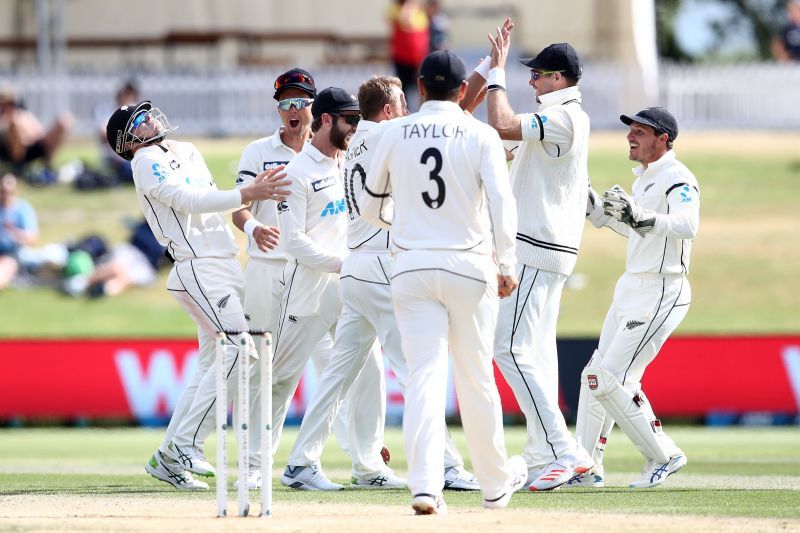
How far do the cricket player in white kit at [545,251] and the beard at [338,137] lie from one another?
1.14 metres

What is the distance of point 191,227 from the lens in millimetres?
9461

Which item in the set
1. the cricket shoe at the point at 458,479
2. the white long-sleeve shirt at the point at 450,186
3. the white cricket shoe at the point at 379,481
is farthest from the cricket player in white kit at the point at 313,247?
the white long-sleeve shirt at the point at 450,186

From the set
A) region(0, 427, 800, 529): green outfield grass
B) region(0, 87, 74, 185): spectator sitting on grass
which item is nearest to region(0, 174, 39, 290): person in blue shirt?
region(0, 87, 74, 185): spectator sitting on grass

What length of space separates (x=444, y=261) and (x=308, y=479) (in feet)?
8.61

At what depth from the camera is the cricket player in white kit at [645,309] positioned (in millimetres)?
9570

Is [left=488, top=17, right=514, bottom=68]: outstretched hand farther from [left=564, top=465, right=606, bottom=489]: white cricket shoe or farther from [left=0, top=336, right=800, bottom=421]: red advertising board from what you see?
[left=0, top=336, right=800, bottom=421]: red advertising board

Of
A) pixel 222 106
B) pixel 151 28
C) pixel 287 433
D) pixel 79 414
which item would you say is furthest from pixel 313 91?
pixel 151 28

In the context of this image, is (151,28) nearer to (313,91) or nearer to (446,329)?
(313,91)

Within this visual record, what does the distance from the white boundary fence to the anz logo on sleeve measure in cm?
1719

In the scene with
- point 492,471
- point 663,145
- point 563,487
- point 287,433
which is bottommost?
point 287,433

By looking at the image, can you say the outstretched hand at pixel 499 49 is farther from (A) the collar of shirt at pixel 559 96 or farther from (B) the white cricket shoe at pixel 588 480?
(B) the white cricket shoe at pixel 588 480

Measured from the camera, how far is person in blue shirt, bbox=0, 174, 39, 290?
20297 millimetres

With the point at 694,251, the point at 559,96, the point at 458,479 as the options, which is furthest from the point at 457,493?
the point at 694,251

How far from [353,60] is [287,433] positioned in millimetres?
14442
